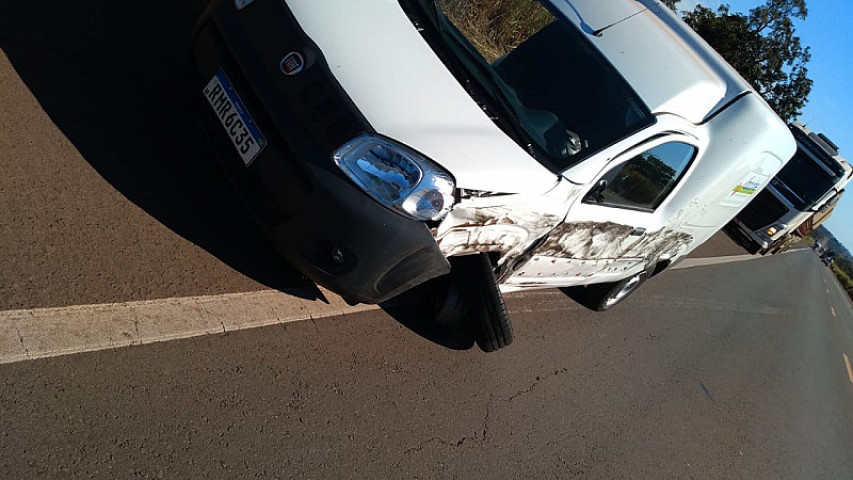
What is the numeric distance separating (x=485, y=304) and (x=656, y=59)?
2.19 meters

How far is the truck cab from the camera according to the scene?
14.0 metres

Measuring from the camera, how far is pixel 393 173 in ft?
10.5

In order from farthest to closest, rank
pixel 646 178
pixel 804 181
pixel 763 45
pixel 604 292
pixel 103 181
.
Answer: pixel 763 45
pixel 804 181
pixel 604 292
pixel 646 178
pixel 103 181

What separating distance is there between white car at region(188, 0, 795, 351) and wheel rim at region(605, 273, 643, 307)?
44.1 inches

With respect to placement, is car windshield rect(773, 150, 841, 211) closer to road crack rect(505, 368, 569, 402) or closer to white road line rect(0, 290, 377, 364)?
road crack rect(505, 368, 569, 402)

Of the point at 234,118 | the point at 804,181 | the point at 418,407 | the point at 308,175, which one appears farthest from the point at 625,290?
the point at 804,181

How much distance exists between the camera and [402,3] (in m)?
4.03

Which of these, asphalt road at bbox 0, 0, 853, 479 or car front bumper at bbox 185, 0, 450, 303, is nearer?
asphalt road at bbox 0, 0, 853, 479

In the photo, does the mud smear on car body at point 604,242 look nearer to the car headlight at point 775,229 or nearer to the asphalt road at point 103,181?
the asphalt road at point 103,181

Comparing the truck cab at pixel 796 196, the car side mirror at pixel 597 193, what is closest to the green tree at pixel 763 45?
the truck cab at pixel 796 196

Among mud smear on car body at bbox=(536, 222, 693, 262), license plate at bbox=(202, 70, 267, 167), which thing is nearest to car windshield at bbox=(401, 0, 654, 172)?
mud smear on car body at bbox=(536, 222, 693, 262)

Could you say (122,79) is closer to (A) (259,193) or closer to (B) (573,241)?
(A) (259,193)

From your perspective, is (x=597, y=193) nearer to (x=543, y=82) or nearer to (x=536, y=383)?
(x=543, y=82)

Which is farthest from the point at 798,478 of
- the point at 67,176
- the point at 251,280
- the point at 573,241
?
the point at 67,176
